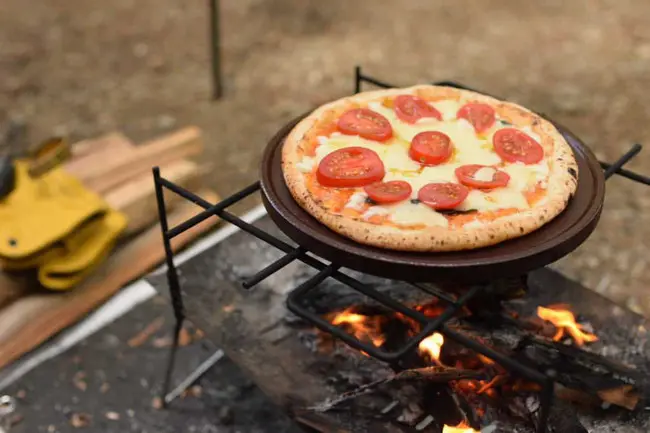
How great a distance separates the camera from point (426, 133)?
1.63 metres

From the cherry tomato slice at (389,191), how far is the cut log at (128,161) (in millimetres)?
1607

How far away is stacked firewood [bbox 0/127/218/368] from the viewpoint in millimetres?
2238

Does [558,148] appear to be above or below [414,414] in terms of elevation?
above

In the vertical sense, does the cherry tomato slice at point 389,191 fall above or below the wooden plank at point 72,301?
above

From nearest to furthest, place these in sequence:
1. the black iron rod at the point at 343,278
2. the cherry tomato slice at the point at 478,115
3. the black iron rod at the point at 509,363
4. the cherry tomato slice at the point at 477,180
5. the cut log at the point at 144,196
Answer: the black iron rod at the point at 509,363
the black iron rod at the point at 343,278
the cherry tomato slice at the point at 477,180
the cherry tomato slice at the point at 478,115
the cut log at the point at 144,196

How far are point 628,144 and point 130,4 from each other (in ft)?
11.6

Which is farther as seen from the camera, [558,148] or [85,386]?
[85,386]

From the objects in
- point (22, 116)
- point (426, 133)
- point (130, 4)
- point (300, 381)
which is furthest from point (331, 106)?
point (130, 4)

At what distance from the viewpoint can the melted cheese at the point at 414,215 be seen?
1368 millimetres

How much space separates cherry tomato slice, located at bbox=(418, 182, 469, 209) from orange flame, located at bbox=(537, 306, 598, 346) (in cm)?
63

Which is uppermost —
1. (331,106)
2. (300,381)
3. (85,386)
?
(331,106)

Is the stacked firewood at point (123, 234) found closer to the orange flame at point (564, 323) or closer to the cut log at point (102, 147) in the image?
the cut log at point (102, 147)

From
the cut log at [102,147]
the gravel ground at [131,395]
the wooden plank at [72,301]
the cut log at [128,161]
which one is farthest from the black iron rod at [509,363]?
the cut log at [102,147]

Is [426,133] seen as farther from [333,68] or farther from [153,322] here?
[333,68]
